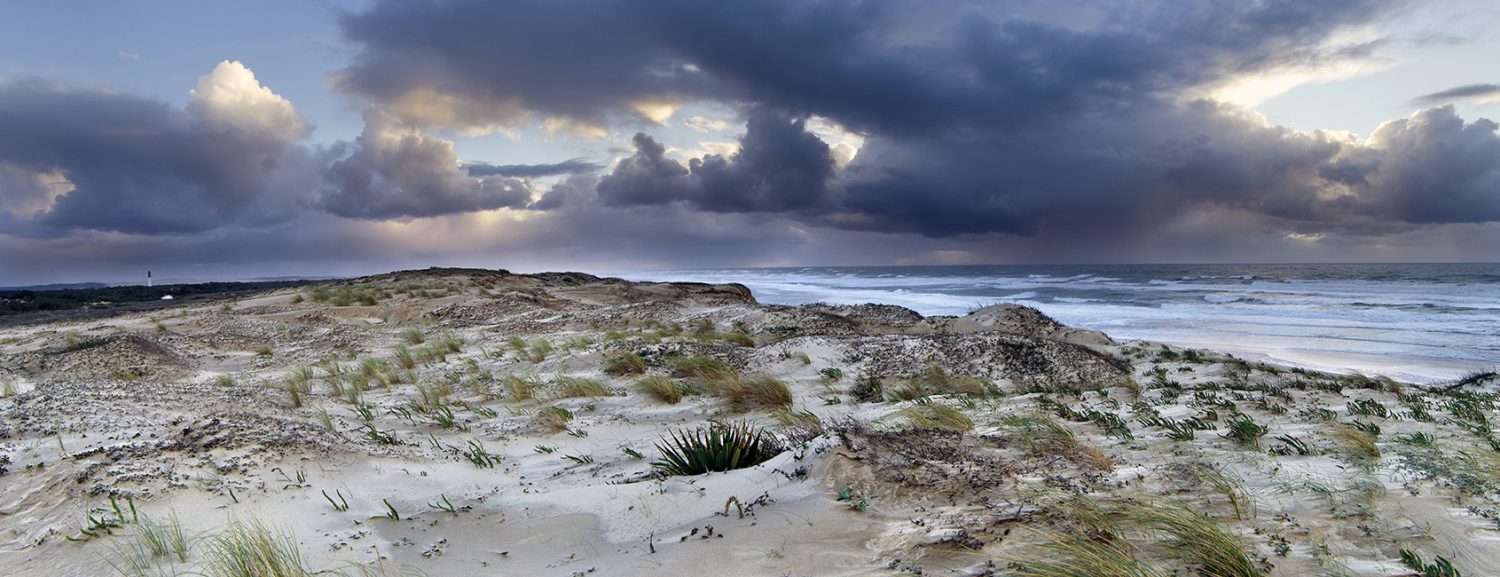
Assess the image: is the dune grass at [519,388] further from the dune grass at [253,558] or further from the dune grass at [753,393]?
the dune grass at [253,558]

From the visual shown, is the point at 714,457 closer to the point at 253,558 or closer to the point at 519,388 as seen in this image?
the point at 253,558

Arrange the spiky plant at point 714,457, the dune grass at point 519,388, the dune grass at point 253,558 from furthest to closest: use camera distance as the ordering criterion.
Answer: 1. the dune grass at point 519,388
2. the spiky plant at point 714,457
3. the dune grass at point 253,558

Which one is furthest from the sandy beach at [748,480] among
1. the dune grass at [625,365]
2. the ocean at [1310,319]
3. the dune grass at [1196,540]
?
the ocean at [1310,319]

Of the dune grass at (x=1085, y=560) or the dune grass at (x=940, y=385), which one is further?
the dune grass at (x=940, y=385)

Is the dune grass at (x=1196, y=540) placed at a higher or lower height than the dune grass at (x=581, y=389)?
higher

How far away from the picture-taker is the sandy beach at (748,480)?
9.83 feet

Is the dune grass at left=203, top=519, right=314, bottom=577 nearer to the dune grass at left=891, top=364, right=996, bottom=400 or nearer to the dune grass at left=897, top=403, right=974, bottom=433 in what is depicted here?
the dune grass at left=897, top=403, right=974, bottom=433

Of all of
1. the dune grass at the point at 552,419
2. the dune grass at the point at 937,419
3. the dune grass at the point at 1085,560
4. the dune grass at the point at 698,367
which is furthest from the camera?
the dune grass at the point at 698,367

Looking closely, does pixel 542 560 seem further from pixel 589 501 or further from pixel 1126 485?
pixel 1126 485

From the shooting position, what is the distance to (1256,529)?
10.4 feet

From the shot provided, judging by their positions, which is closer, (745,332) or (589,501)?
(589,501)

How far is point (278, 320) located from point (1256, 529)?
21730 millimetres

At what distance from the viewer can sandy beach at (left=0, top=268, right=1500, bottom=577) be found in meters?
3.00

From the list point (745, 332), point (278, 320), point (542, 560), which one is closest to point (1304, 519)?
point (542, 560)
